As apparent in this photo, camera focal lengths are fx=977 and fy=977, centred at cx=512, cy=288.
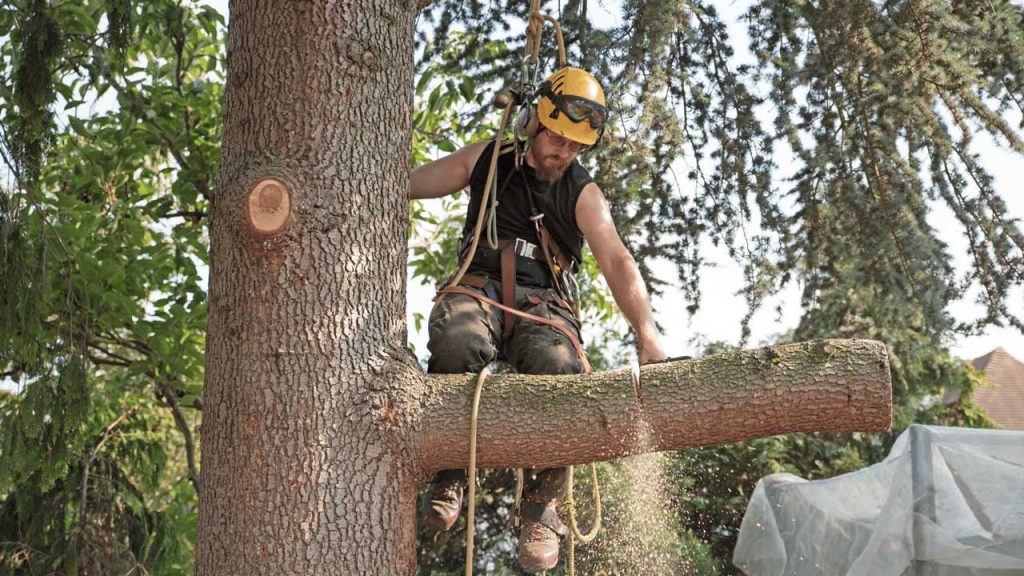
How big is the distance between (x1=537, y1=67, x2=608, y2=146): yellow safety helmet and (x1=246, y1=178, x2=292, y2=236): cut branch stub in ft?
3.99

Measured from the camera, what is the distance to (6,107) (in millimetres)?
5168

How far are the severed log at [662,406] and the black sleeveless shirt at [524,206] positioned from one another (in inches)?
39.2

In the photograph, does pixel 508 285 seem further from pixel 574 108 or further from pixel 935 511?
pixel 935 511

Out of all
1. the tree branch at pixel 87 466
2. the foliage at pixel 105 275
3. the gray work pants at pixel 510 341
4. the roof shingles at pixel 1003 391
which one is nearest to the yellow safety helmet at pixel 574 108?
the gray work pants at pixel 510 341

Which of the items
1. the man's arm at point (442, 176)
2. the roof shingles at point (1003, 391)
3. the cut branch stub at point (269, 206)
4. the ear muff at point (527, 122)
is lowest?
the cut branch stub at point (269, 206)

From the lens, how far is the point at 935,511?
4727 mm

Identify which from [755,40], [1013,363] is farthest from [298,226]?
[1013,363]

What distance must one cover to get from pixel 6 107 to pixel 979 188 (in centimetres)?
498

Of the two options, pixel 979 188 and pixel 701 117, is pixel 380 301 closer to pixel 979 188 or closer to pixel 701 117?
pixel 701 117

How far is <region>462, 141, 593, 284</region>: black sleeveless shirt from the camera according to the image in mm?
3676

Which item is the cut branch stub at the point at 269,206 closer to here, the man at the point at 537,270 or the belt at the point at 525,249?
the man at the point at 537,270

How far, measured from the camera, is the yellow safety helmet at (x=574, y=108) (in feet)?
11.7

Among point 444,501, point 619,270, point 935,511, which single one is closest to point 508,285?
point 619,270

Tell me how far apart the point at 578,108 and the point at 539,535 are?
5.04 ft
